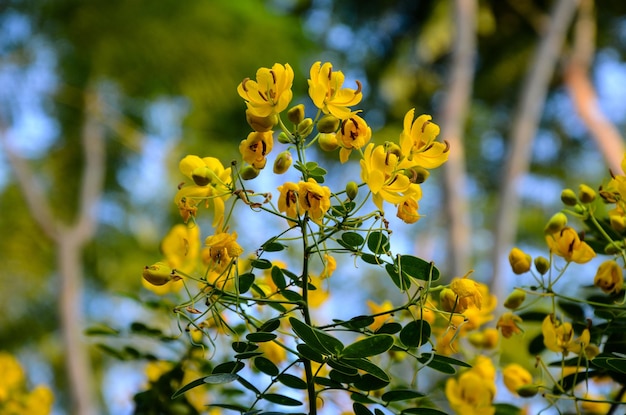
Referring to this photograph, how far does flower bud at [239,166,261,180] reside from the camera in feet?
1.24

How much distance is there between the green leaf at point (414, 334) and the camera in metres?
0.37

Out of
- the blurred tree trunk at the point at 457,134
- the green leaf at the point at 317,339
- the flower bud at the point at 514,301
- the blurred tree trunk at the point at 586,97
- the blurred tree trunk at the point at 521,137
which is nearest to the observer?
the green leaf at the point at 317,339

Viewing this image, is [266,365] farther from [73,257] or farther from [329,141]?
[73,257]

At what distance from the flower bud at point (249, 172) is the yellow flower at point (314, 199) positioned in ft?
0.11

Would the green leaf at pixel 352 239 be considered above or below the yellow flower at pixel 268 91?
below

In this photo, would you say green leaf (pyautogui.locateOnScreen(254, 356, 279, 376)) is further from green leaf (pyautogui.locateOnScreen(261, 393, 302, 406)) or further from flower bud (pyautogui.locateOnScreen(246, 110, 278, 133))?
flower bud (pyautogui.locateOnScreen(246, 110, 278, 133))

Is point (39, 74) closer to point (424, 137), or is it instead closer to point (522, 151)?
point (522, 151)

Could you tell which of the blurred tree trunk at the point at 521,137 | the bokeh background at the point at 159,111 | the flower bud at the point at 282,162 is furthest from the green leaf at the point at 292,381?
the blurred tree trunk at the point at 521,137

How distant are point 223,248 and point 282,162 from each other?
0.05 m

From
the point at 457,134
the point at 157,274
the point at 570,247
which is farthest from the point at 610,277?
the point at 457,134

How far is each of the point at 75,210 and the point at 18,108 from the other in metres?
0.57

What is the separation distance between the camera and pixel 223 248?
14.6 inches

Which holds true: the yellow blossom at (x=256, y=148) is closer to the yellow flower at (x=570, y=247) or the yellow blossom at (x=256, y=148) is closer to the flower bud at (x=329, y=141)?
the flower bud at (x=329, y=141)

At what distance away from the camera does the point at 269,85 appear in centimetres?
38
